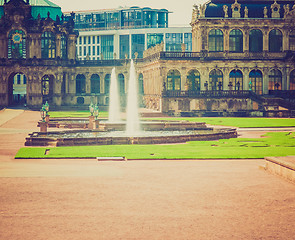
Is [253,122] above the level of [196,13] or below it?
below

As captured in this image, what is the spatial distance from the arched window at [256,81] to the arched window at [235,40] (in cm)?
470

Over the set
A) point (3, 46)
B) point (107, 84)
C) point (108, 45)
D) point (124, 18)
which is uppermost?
point (124, 18)

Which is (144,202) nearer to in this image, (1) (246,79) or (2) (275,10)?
(1) (246,79)

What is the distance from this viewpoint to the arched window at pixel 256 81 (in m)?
84.8

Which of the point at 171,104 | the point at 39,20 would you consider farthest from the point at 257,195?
the point at 39,20

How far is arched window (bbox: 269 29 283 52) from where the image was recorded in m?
85.8

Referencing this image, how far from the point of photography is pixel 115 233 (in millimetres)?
12969

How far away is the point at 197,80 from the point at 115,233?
70.9m

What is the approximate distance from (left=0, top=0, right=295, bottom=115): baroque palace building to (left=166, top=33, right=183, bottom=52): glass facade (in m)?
50.0

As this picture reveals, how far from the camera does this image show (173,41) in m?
147

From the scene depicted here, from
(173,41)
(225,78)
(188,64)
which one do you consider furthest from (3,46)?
(173,41)

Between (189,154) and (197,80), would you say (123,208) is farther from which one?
(197,80)

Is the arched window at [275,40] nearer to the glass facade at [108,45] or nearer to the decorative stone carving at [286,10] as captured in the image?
the decorative stone carving at [286,10]

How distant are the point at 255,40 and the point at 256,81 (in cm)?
722
